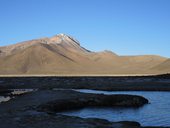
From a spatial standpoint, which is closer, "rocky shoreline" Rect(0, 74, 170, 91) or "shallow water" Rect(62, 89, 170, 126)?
"shallow water" Rect(62, 89, 170, 126)

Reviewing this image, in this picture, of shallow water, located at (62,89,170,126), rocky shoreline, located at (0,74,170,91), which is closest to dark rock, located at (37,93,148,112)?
shallow water, located at (62,89,170,126)

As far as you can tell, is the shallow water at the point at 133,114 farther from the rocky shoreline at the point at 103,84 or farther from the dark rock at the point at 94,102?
the rocky shoreline at the point at 103,84

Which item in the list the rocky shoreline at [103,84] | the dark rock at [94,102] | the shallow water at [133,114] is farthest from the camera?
the rocky shoreline at [103,84]

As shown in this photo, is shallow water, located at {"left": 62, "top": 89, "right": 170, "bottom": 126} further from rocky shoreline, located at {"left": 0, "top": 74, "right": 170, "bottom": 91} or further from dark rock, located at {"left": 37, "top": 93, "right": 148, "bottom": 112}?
→ rocky shoreline, located at {"left": 0, "top": 74, "right": 170, "bottom": 91}

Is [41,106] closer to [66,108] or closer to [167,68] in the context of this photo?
[66,108]

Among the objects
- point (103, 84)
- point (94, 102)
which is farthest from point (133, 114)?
point (103, 84)

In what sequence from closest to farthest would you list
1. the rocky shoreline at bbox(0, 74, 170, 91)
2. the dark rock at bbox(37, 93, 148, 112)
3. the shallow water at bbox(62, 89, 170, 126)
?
1. the shallow water at bbox(62, 89, 170, 126)
2. the dark rock at bbox(37, 93, 148, 112)
3. the rocky shoreline at bbox(0, 74, 170, 91)

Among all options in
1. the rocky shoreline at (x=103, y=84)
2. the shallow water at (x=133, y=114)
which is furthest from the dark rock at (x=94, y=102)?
the rocky shoreline at (x=103, y=84)

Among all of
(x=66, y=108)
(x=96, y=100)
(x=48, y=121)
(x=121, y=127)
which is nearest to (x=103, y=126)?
(x=121, y=127)

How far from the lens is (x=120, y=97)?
33.8 m

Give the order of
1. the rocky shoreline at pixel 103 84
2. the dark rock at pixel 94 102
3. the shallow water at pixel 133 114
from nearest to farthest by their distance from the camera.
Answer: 1. the shallow water at pixel 133 114
2. the dark rock at pixel 94 102
3. the rocky shoreline at pixel 103 84

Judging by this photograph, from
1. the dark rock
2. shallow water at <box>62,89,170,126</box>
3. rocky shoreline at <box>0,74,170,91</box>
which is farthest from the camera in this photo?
rocky shoreline at <box>0,74,170,91</box>

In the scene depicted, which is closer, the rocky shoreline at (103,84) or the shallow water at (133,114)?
the shallow water at (133,114)

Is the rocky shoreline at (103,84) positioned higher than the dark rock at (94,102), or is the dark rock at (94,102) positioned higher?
the rocky shoreline at (103,84)
